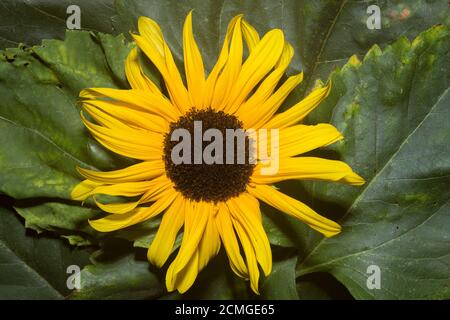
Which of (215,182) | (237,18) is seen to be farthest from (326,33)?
(215,182)

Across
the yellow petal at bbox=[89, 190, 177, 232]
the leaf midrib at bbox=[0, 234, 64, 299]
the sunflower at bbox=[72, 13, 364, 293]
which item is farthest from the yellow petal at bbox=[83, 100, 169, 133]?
the leaf midrib at bbox=[0, 234, 64, 299]

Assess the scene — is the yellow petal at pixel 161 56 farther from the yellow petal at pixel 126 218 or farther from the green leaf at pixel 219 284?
the green leaf at pixel 219 284

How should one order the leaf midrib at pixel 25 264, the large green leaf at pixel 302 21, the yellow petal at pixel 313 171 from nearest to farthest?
the yellow petal at pixel 313 171, the large green leaf at pixel 302 21, the leaf midrib at pixel 25 264

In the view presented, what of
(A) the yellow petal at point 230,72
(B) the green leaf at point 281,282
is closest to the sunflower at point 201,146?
(A) the yellow petal at point 230,72

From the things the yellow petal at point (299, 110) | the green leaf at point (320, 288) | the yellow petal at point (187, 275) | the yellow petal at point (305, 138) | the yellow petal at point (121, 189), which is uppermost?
the yellow petal at point (299, 110)

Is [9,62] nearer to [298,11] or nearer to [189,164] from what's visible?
[189,164]

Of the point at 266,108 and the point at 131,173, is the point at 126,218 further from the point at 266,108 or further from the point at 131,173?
the point at 266,108

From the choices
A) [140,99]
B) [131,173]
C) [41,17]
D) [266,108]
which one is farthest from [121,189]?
[41,17]
